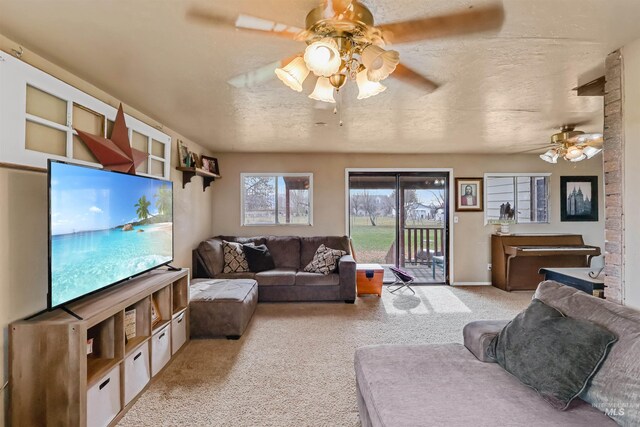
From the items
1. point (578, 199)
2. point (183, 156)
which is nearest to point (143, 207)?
point (183, 156)

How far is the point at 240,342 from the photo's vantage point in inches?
122

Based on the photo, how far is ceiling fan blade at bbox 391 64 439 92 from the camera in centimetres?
199

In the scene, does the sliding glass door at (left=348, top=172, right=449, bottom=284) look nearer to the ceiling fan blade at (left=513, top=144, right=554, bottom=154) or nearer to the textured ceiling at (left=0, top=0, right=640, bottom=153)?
the ceiling fan blade at (left=513, top=144, right=554, bottom=154)

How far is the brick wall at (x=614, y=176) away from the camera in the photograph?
1.82 m

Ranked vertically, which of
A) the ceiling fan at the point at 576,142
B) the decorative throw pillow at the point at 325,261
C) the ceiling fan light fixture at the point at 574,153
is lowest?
the decorative throw pillow at the point at 325,261

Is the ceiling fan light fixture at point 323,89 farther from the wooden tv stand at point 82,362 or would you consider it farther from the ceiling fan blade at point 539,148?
the ceiling fan blade at point 539,148

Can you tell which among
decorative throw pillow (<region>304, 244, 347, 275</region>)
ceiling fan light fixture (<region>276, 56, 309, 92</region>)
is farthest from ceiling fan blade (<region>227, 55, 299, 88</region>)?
decorative throw pillow (<region>304, 244, 347, 275</region>)

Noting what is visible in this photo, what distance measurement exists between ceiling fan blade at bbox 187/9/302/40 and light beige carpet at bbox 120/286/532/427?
Result: 223 centimetres

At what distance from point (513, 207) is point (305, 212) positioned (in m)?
3.67

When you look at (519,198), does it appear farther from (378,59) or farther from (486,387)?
(378,59)

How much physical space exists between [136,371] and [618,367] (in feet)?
8.83

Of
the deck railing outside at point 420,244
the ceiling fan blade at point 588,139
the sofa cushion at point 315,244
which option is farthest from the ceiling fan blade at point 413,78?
the deck railing outside at point 420,244

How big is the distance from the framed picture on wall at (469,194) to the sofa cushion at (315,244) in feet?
7.02

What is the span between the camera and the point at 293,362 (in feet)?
8.92
